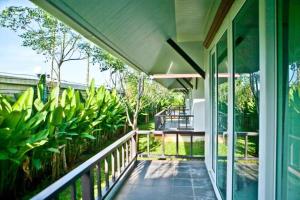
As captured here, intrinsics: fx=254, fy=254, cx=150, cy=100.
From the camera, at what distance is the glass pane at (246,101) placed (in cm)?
183

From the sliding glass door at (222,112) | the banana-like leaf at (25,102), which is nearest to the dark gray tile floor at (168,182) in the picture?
the sliding glass door at (222,112)

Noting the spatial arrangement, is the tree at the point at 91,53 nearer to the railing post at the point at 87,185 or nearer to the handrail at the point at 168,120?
the handrail at the point at 168,120

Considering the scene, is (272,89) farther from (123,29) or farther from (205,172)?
(205,172)

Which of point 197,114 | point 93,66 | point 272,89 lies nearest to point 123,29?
point 272,89

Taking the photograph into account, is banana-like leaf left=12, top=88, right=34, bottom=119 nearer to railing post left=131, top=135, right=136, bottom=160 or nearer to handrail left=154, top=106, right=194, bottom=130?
railing post left=131, top=135, right=136, bottom=160

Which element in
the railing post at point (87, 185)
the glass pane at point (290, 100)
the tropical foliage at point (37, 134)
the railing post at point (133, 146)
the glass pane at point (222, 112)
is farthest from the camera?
the railing post at point (133, 146)

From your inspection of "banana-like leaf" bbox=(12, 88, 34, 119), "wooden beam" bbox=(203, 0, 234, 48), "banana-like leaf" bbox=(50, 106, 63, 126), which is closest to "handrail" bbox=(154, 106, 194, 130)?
"banana-like leaf" bbox=(50, 106, 63, 126)

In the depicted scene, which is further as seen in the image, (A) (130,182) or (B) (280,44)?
(A) (130,182)

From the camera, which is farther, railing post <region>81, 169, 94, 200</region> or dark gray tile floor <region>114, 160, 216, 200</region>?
dark gray tile floor <region>114, 160, 216, 200</region>

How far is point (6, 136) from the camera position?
3.56m

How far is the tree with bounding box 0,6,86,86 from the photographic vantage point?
845cm

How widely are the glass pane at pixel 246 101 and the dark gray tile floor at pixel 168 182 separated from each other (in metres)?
1.47

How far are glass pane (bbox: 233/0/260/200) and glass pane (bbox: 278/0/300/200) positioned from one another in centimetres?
40

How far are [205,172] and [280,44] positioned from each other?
398cm
